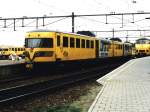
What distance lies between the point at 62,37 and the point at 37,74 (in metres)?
3.27

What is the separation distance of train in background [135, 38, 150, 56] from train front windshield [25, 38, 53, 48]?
40.4m

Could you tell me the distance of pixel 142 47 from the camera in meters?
65.0

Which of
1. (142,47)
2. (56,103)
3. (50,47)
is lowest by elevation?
(56,103)

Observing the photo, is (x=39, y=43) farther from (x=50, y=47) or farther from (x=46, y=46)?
(x=50, y=47)

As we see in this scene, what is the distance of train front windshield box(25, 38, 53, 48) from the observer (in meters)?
25.6

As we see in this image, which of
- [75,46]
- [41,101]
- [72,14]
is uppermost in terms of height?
[72,14]

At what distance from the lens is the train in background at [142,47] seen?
64375 mm

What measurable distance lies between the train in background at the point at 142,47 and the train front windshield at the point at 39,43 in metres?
40.4

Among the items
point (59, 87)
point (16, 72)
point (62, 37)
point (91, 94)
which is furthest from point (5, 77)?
point (91, 94)

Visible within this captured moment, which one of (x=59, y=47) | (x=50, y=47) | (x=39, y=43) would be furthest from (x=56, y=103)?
(x=39, y=43)

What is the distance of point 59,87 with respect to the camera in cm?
1766

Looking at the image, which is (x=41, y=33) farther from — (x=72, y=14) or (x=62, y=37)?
(x=72, y=14)

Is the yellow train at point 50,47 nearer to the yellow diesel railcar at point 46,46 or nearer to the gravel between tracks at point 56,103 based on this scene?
the yellow diesel railcar at point 46,46

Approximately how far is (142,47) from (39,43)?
41.4m
